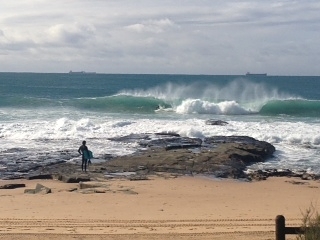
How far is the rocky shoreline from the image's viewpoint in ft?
59.5

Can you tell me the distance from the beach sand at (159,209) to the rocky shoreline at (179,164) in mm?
708

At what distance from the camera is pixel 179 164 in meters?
19.6

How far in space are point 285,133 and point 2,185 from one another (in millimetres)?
15387

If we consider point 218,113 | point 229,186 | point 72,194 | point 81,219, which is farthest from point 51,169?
point 218,113

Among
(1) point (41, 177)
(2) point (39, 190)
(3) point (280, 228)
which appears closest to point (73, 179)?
(1) point (41, 177)

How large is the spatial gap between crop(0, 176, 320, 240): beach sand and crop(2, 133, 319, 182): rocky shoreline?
0.71 metres

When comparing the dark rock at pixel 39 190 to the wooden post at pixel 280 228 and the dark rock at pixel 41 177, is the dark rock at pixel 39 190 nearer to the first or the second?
the dark rock at pixel 41 177

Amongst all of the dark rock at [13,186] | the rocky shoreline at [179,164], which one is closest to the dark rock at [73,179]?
the rocky shoreline at [179,164]

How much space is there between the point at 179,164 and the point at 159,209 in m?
6.52

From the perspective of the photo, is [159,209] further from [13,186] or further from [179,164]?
[179,164]

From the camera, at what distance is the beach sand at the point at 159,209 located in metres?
10.6

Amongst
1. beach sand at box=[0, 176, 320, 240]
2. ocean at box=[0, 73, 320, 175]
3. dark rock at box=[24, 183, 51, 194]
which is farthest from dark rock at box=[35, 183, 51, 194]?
ocean at box=[0, 73, 320, 175]

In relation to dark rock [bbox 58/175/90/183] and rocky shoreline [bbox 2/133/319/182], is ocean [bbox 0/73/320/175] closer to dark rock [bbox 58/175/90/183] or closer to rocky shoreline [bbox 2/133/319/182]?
rocky shoreline [bbox 2/133/319/182]

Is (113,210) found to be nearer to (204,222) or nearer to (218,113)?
(204,222)
